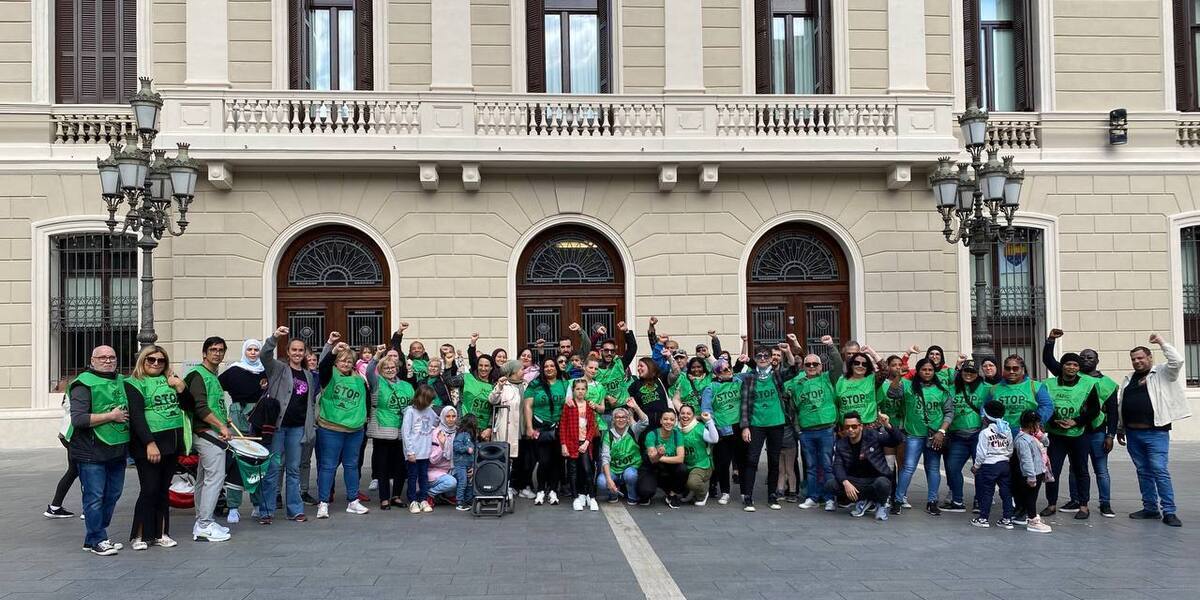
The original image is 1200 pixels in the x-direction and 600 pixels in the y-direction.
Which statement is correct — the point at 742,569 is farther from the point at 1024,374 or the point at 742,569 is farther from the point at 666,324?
the point at 666,324

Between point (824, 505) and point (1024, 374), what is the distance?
8.13 ft

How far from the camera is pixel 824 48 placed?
1730cm

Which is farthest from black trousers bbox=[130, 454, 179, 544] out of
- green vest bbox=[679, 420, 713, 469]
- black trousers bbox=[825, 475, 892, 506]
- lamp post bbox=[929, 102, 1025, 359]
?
lamp post bbox=[929, 102, 1025, 359]

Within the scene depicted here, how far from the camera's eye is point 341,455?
9.74m

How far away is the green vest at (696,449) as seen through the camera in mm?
10055

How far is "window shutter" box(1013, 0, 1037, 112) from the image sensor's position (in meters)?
17.7

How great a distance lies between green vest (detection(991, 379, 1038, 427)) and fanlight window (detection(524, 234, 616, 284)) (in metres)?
8.35

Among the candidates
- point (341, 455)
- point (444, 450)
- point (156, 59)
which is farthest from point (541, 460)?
point (156, 59)

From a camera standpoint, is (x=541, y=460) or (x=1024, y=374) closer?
(x=1024, y=374)

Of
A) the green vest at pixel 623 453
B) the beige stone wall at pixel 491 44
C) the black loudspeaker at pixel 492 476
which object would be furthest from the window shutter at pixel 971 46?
the black loudspeaker at pixel 492 476

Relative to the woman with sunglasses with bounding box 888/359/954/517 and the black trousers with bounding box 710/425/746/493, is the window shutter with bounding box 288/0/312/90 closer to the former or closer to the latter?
the black trousers with bounding box 710/425/746/493

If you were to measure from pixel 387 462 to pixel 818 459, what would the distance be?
4670mm

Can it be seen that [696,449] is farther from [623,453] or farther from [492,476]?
[492,476]

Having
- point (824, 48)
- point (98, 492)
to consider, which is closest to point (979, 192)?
point (824, 48)
